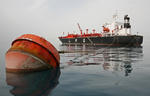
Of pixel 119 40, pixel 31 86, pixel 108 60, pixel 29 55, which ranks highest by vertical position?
pixel 119 40

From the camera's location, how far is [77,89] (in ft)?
13.8

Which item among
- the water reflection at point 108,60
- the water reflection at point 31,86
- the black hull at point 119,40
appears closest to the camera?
the water reflection at point 31,86

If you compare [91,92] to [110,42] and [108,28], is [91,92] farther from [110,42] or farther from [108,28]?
[108,28]

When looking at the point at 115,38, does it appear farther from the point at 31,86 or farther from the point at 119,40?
the point at 31,86

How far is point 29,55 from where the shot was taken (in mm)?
6234

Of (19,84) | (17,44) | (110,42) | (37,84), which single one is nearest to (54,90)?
(37,84)

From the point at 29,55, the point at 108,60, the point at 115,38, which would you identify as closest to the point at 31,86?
the point at 29,55

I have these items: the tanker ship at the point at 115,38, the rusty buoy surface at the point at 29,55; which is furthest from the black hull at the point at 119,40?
the rusty buoy surface at the point at 29,55

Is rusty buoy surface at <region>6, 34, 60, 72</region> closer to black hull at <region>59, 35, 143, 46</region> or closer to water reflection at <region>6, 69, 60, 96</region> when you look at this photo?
water reflection at <region>6, 69, 60, 96</region>

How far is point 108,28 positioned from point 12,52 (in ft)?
148

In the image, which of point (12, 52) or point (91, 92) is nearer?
point (91, 92)

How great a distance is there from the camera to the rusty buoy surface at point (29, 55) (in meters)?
6.26

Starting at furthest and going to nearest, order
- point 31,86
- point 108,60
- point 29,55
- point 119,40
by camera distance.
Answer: point 119,40
point 108,60
point 29,55
point 31,86

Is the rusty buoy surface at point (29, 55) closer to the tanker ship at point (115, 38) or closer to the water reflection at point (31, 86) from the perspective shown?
the water reflection at point (31, 86)
